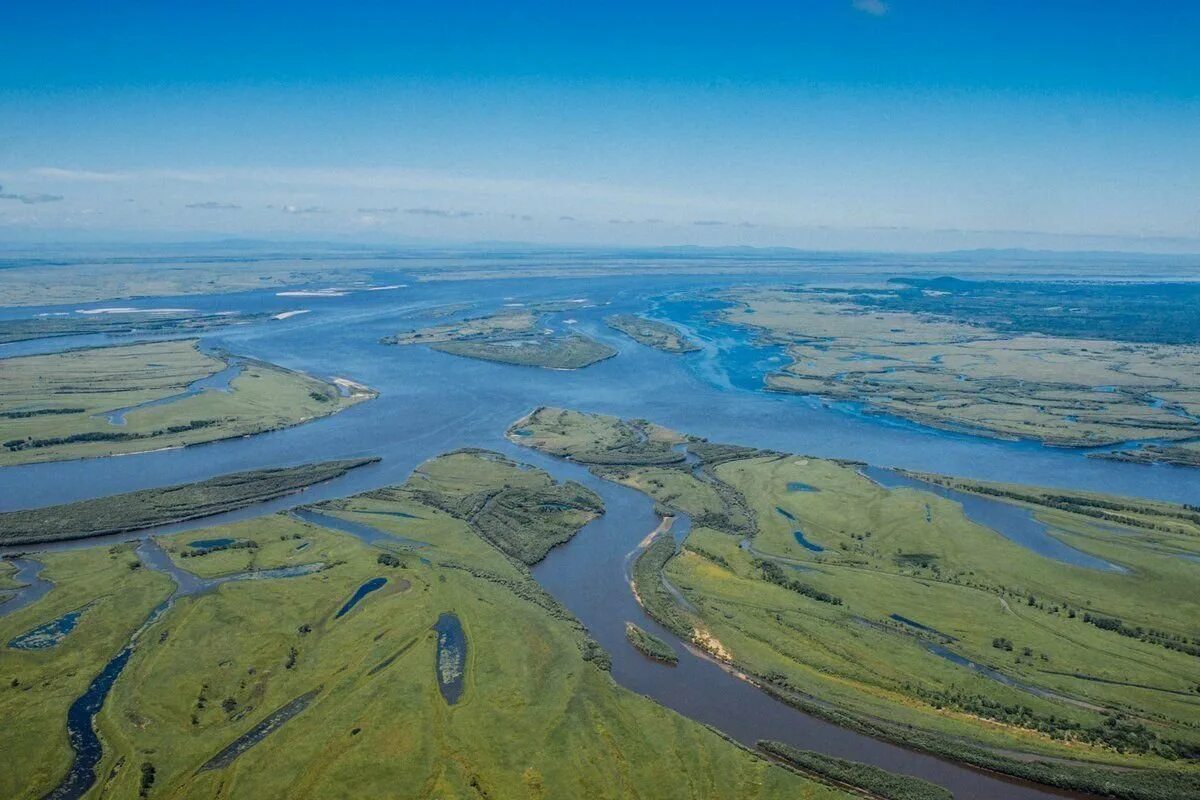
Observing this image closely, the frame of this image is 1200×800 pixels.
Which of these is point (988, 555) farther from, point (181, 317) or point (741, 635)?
point (181, 317)

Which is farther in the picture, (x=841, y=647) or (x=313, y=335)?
(x=313, y=335)

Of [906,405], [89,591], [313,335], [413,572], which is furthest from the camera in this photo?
[313,335]

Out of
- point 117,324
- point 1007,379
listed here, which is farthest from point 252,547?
point 117,324

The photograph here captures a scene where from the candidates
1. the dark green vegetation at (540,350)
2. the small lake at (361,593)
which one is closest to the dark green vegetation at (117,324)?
the dark green vegetation at (540,350)

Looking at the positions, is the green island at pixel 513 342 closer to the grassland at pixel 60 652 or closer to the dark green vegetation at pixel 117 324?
the dark green vegetation at pixel 117 324

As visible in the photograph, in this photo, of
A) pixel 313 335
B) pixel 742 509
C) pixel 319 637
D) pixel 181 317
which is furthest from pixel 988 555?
pixel 181 317

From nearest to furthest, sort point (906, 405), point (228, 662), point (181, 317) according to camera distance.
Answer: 1. point (228, 662)
2. point (906, 405)
3. point (181, 317)
